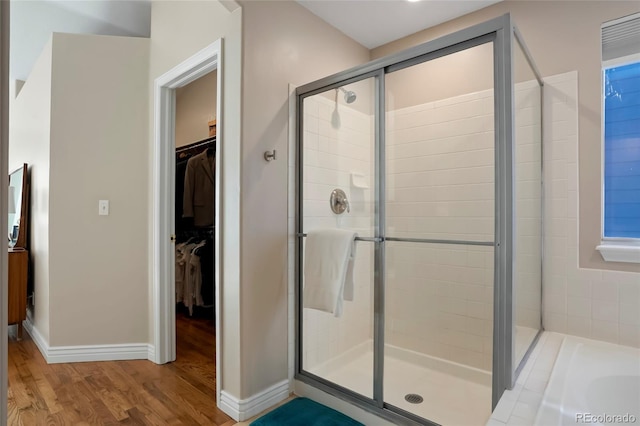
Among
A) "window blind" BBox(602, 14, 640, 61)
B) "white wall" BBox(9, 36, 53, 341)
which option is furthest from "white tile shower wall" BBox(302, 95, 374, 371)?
"white wall" BBox(9, 36, 53, 341)

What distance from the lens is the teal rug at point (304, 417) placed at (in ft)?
6.04

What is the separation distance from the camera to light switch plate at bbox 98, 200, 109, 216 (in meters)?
2.73

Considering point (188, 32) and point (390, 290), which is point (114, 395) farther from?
point (188, 32)

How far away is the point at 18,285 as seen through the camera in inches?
120

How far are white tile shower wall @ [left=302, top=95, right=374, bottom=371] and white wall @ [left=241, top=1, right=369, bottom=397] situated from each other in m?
0.15

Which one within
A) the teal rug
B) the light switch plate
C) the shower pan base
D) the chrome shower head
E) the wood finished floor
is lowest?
the wood finished floor

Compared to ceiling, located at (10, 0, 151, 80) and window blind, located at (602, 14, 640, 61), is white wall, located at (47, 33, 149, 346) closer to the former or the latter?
ceiling, located at (10, 0, 151, 80)

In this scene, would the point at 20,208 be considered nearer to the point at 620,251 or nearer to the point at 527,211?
the point at 527,211

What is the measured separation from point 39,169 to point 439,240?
10.5 feet

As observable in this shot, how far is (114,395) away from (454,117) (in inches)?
104

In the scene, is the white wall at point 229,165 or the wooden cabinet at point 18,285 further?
the wooden cabinet at point 18,285

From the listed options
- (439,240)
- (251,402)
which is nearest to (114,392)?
Answer: (251,402)
